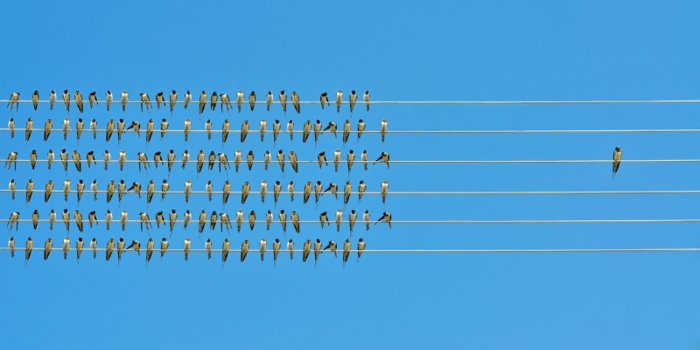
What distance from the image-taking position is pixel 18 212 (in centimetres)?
2494

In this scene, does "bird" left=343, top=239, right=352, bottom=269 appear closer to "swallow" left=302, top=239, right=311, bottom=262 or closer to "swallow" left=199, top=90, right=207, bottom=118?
"swallow" left=302, top=239, right=311, bottom=262

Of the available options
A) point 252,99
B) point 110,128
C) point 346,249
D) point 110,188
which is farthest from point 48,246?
point 346,249

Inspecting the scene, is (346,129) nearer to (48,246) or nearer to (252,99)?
(252,99)

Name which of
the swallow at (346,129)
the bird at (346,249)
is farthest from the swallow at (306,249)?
the swallow at (346,129)

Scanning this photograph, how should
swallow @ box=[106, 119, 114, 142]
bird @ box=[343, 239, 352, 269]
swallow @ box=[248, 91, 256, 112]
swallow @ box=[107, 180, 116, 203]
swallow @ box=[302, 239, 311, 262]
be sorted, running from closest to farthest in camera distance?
bird @ box=[343, 239, 352, 269]
swallow @ box=[302, 239, 311, 262]
swallow @ box=[107, 180, 116, 203]
swallow @ box=[248, 91, 256, 112]
swallow @ box=[106, 119, 114, 142]

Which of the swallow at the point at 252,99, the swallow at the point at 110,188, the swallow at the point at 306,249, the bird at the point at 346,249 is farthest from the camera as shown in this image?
the swallow at the point at 252,99

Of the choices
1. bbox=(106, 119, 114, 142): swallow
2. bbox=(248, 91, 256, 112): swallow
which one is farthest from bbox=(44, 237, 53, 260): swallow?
bbox=(248, 91, 256, 112): swallow

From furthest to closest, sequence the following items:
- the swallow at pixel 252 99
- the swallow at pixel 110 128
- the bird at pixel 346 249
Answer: the swallow at pixel 110 128 → the swallow at pixel 252 99 → the bird at pixel 346 249

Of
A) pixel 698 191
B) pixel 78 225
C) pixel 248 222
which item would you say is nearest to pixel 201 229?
pixel 248 222

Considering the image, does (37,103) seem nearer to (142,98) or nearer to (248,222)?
(142,98)

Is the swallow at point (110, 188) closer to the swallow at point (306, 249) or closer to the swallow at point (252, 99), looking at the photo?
the swallow at point (252, 99)

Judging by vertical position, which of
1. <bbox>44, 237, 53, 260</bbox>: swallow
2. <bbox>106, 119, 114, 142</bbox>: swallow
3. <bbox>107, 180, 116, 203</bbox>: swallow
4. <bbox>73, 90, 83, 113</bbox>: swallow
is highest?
<bbox>73, 90, 83, 113</bbox>: swallow

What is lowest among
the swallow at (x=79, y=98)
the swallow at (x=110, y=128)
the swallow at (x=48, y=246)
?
the swallow at (x=48, y=246)

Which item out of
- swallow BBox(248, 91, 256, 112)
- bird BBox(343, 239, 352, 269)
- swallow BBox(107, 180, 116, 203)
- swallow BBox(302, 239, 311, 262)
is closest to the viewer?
bird BBox(343, 239, 352, 269)
